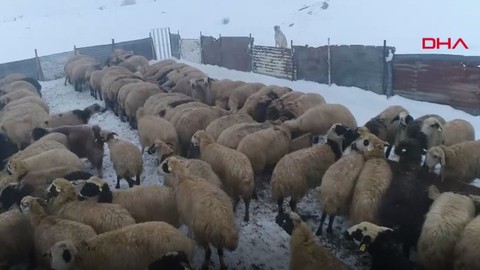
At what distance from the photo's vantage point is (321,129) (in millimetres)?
9445

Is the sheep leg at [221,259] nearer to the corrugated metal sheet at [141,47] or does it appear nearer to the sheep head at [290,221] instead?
the sheep head at [290,221]

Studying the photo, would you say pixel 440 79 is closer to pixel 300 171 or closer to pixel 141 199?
pixel 300 171

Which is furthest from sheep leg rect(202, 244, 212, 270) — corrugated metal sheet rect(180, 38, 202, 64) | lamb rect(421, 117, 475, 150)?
corrugated metal sheet rect(180, 38, 202, 64)

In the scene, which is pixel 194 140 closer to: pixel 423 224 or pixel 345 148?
pixel 345 148

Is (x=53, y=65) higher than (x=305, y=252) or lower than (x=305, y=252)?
higher

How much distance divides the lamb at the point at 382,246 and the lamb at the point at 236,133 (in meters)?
3.50

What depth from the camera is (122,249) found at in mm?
4949

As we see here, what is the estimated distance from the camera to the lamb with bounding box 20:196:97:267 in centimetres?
535

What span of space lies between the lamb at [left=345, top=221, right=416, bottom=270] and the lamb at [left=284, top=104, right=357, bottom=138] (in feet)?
13.5

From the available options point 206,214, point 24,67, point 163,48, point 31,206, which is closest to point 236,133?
point 206,214

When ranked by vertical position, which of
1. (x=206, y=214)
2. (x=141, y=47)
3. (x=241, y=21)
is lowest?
(x=206, y=214)

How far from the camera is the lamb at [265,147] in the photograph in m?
7.80

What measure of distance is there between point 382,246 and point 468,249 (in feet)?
2.96

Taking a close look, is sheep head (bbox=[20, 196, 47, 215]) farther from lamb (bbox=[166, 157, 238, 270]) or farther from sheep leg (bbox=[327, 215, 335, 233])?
sheep leg (bbox=[327, 215, 335, 233])
